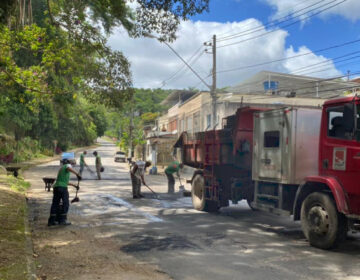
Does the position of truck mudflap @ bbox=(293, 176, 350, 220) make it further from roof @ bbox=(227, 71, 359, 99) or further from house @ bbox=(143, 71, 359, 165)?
roof @ bbox=(227, 71, 359, 99)

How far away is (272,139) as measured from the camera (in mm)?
8312

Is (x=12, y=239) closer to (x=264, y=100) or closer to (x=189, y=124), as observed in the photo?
(x=264, y=100)

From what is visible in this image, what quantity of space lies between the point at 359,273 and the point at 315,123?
10.7ft

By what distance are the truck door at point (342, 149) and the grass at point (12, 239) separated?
197 inches

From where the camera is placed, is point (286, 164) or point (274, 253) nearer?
point (274, 253)

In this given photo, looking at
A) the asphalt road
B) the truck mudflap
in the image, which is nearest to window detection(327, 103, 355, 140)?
the truck mudflap

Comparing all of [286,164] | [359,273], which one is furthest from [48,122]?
[359,273]

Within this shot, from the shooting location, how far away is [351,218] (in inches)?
241

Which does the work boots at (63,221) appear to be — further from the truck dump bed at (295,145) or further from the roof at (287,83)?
the roof at (287,83)

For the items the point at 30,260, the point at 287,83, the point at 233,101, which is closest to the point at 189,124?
the point at 233,101

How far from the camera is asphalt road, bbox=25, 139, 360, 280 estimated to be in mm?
5328

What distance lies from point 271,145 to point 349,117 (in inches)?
98.9

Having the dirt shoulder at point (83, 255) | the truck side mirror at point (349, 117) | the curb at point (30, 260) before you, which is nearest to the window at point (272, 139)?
the truck side mirror at point (349, 117)

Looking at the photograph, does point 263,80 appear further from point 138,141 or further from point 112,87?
point 112,87
